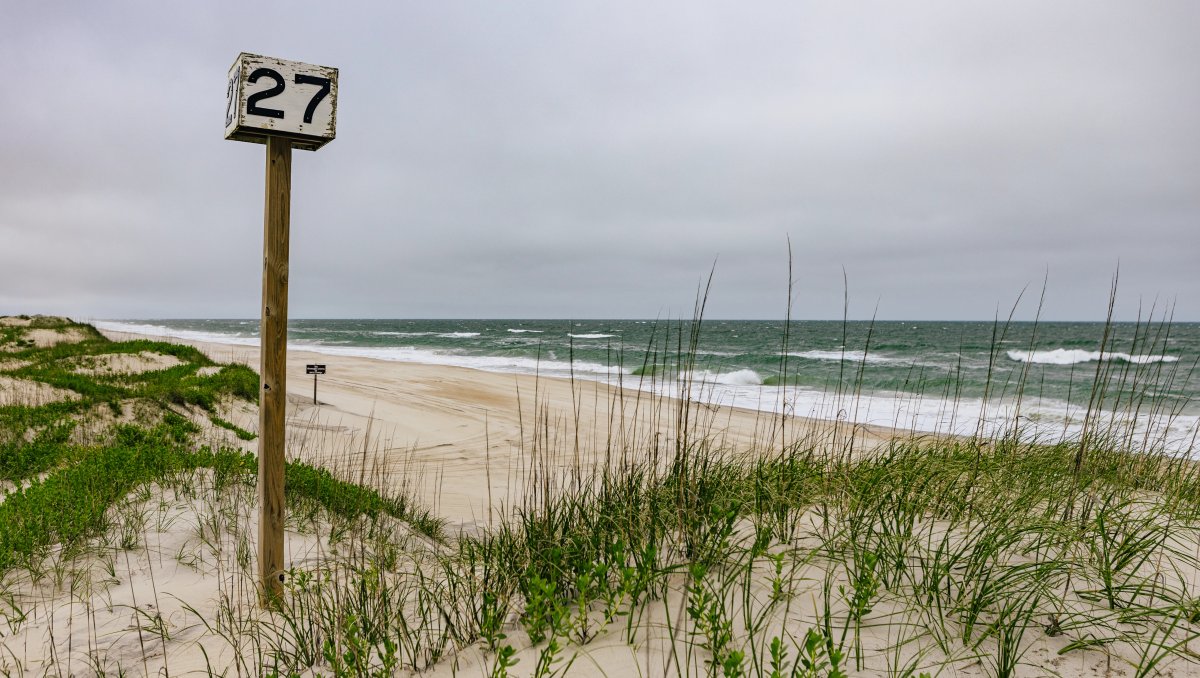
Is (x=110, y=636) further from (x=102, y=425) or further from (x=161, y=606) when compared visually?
(x=102, y=425)

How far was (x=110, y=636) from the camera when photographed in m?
2.99

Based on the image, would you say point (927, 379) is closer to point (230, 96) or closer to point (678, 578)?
point (678, 578)

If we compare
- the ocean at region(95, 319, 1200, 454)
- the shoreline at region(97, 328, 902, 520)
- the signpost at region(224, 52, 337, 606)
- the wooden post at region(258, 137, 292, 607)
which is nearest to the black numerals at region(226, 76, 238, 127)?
the signpost at region(224, 52, 337, 606)

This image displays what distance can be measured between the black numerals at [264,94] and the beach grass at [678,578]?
1.74 meters

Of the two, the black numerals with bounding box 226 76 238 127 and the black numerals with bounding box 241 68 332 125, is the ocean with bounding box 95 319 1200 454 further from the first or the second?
the black numerals with bounding box 226 76 238 127

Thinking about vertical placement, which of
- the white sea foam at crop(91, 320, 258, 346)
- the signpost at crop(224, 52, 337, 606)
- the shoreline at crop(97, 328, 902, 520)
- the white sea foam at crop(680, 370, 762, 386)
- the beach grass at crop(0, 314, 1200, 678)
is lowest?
the white sea foam at crop(91, 320, 258, 346)

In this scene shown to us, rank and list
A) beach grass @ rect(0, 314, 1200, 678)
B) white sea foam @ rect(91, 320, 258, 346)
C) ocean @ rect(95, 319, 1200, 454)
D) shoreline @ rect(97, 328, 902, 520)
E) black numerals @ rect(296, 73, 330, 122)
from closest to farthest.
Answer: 1. beach grass @ rect(0, 314, 1200, 678)
2. black numerals @ rect(296, 73, 330, 122)
3. shoreline @ rect(97, 328, 902, 520)
4. ocean @ rect(95, 319, 1200, 454)
5. white sea foam @ rect(91, 320, 258, 346)

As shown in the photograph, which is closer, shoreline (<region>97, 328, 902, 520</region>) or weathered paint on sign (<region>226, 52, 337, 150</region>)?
weathered paint on sign (<region>226, 52, 337, 150</region>)

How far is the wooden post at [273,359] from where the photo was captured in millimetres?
3178

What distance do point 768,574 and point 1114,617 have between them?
1239mm

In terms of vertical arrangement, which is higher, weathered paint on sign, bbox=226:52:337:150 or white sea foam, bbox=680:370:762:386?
weathered paint on sign, bbox=226:52:337:150

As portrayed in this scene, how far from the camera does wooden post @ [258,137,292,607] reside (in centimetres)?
318

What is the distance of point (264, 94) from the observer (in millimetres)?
3031

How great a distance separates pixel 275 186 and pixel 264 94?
16.9 inches
